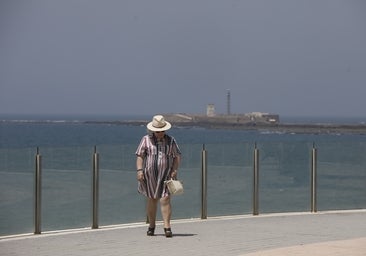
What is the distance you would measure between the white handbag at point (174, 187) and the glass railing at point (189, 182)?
1.77 meters

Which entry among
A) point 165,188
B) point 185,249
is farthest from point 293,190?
point 185,249

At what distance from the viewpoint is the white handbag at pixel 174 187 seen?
12.4m

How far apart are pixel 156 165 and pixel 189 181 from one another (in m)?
2.70

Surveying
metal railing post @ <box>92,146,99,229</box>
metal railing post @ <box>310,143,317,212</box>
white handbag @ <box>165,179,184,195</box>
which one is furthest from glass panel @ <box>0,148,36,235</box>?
metal railing post @ <box>310,143,317,212</box>

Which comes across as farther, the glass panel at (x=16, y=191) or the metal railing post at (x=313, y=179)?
the metal railing post at (x=313, y=179)

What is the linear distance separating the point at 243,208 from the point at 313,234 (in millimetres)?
2873

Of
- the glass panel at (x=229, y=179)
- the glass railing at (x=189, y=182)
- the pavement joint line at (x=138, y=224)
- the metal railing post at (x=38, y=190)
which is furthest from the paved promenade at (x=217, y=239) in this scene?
the glass panel at (x=229, y=179)

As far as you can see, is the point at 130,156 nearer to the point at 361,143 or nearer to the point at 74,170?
the point at 74,170

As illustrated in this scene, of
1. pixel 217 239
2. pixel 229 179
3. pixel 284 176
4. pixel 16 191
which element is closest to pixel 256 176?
pixel 229 179

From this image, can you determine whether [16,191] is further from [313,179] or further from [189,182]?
[313,179]

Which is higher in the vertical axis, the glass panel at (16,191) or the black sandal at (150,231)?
the glass panel at (16,191)

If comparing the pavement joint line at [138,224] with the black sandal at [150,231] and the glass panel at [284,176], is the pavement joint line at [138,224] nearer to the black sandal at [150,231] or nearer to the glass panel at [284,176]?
the glass panel at [284,176]

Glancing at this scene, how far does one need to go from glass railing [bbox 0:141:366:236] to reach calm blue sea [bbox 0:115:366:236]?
0.01 meters

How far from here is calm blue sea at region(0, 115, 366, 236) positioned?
13.3 metres
